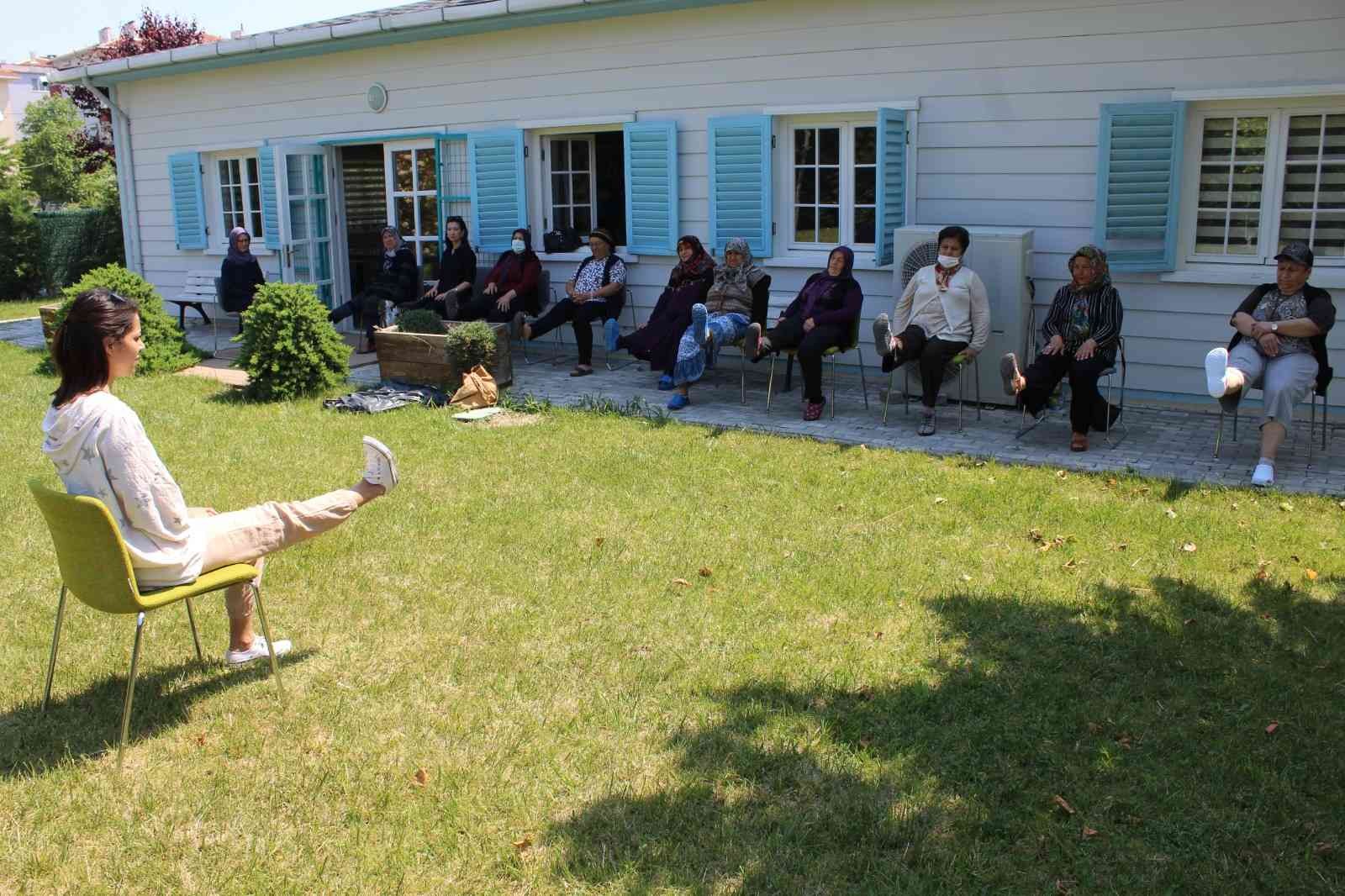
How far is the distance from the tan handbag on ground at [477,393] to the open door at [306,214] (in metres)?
4.57

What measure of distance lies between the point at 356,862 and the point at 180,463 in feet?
15.8

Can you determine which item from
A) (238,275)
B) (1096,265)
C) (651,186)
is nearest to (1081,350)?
(1096,265)

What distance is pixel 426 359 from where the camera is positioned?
9.12 metres

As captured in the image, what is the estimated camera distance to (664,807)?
3.24m

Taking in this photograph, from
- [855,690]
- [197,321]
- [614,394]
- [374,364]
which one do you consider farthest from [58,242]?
[855,690]

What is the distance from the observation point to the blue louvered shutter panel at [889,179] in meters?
8.46

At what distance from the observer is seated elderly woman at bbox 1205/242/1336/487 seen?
636 centimetres

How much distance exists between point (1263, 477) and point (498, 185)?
7390 millimetres

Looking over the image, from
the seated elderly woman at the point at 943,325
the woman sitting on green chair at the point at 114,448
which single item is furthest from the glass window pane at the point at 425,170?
the woman sitting on green chair at the point at 114,448

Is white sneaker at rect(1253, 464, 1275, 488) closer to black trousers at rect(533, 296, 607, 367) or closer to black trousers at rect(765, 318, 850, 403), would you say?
black trousers at rect(765, 318, 850, 403)

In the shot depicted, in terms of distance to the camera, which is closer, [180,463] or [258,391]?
[180,463]

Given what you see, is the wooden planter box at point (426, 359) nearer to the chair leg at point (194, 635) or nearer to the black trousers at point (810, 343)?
the black trousers at point (810, 343)

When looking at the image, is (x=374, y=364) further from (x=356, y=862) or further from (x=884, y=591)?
(x=356, y=862)

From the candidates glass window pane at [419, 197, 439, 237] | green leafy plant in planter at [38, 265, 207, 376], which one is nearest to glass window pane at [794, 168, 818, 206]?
glass window pane at [419, 197, 439, 237]
